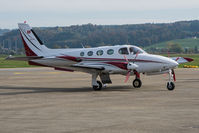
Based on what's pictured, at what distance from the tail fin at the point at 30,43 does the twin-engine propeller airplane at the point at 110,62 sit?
1.21 meters

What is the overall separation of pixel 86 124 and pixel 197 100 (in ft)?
29.2

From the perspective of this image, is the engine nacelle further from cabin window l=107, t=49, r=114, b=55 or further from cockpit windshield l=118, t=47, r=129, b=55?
cabin window l=107, t=49, r=114, b=55

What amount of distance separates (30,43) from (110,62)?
7755 mm

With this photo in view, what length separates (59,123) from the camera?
14914mm

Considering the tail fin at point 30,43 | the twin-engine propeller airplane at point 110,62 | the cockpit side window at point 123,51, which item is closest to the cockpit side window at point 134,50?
the twin-engine propeller airplane at point 110,62

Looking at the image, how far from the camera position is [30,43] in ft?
107

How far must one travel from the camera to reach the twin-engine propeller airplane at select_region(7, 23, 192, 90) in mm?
27484

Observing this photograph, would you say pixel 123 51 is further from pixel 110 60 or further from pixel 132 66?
pixel 132 66

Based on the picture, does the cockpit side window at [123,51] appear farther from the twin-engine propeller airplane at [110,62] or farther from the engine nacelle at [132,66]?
the engine nacelle at [132,66]

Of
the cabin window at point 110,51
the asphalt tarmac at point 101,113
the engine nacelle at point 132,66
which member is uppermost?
the cabin window at point 110,51

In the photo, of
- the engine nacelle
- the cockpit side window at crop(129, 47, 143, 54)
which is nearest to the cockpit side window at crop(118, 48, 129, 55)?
the cockpit side window at crop(129, 47, 143, 54)

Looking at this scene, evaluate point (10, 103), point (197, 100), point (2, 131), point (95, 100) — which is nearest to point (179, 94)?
point (197, 100)

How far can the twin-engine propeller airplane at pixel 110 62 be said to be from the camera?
90.2ft

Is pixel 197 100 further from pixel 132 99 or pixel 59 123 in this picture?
pixel 59 123
